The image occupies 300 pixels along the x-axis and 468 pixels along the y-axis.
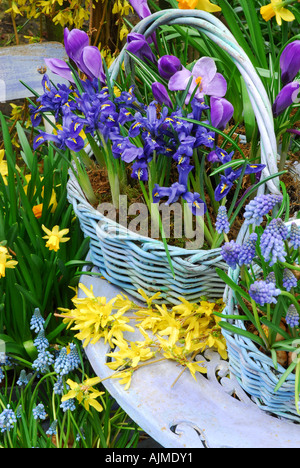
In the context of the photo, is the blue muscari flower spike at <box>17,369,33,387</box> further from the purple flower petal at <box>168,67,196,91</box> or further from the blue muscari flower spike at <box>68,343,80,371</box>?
the purple flower petal at <box>168,67,196,91</box>

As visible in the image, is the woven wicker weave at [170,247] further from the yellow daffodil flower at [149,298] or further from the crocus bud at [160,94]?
the crocus bud at [160,94]

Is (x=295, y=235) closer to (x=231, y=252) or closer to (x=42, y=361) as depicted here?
(x=231, y=252)

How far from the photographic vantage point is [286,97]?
3.24ft

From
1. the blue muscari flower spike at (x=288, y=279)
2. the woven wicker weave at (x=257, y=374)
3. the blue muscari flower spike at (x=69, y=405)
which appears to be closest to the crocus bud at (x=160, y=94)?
the woven wicker weave at (x=257, y=374)

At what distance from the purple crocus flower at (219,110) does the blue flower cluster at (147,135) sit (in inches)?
0.8

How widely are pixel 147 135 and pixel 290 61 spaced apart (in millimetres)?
318

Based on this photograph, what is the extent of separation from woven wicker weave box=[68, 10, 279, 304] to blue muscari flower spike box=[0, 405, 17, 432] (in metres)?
0.38

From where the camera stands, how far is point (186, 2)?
1093mm

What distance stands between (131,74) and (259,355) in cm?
75

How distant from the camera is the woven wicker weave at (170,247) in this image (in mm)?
926

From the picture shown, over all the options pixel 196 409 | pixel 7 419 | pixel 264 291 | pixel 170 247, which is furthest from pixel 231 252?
pixel 7 419

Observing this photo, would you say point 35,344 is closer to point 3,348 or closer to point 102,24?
point 3,348

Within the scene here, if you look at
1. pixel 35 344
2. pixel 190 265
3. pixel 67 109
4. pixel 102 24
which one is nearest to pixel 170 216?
pixel 190 265

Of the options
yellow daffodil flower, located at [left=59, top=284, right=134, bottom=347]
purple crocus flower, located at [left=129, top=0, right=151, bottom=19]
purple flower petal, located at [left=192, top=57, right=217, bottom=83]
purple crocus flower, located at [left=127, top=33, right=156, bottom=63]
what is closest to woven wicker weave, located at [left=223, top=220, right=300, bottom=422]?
yellow daffodil flower, located at [left=59, top=284, right=134, bottom=347]
